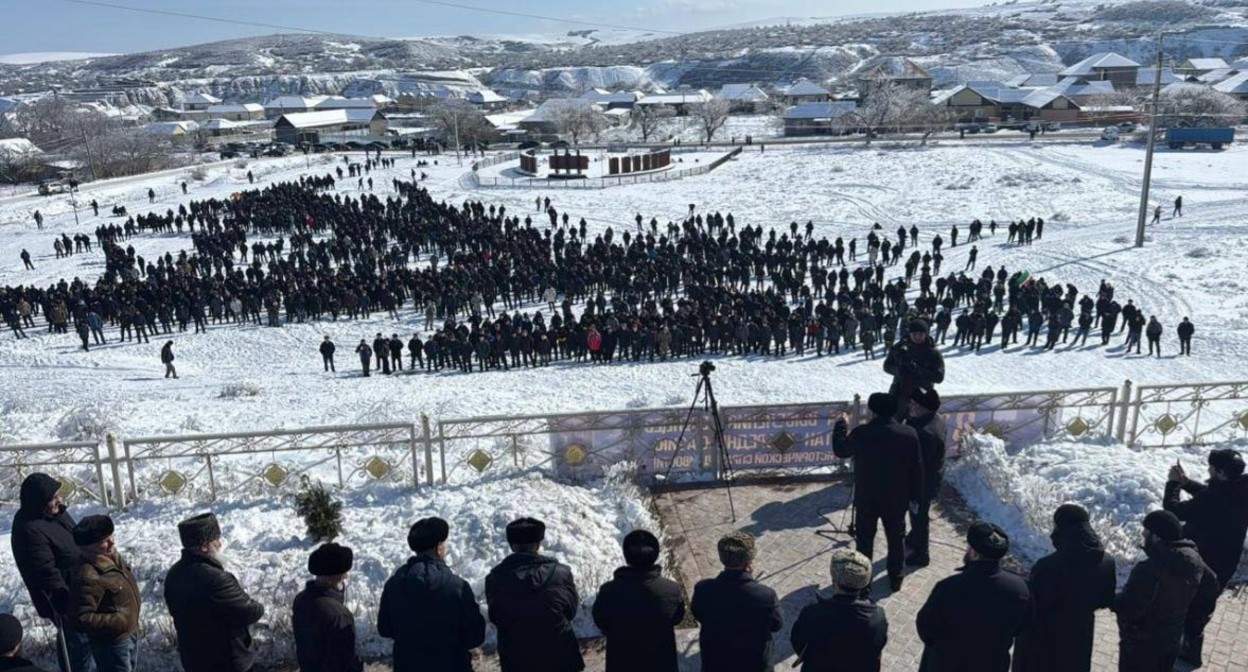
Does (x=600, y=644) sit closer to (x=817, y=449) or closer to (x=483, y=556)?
(x=483, y=556)

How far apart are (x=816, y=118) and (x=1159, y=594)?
72.3 meters

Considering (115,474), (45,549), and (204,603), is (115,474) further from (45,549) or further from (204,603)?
(204,603)

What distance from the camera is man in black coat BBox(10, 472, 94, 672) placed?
510 cm

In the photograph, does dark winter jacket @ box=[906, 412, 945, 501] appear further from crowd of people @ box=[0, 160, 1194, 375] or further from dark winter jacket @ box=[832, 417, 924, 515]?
crowd of people @ box=[0, 160, 1194, 375]

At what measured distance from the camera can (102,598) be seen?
4.64m

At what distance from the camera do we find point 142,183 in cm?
5003

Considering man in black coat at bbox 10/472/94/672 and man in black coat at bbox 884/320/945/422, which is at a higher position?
man in black coat at bbox 884/320/945/422

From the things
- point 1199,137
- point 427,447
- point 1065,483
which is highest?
point 1199,137

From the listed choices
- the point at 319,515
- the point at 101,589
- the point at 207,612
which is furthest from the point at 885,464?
the point at 101,589

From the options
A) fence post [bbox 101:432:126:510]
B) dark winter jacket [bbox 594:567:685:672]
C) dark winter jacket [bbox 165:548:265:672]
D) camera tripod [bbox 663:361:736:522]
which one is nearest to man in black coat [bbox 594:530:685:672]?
dark winter jacket [bbox 594:567:685:672]

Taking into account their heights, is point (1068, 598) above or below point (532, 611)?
below

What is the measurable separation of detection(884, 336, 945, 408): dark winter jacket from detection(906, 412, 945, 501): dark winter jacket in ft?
0.93

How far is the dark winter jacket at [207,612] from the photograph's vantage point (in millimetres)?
4367

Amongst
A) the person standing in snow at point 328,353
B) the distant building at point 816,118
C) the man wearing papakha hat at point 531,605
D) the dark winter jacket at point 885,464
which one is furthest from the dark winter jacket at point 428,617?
the distant building at point 816,118
